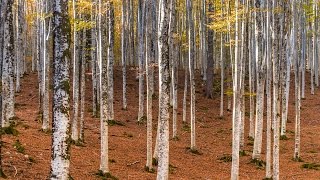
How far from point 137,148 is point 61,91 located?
10.4 meters

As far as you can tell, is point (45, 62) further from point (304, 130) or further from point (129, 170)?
point (304, 130)

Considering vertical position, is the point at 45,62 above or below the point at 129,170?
above

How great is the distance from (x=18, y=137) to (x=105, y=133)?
13.5ft

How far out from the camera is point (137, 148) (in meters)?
16.7

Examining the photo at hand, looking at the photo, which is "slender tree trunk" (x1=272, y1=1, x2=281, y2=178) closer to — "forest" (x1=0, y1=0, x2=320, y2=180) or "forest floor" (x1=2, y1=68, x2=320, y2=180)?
"forest" (x1=0, y1=0, x2=320, y2=180)

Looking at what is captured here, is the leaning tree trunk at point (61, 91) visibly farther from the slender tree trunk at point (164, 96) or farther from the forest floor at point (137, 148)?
the forest floor at point (137, 148)

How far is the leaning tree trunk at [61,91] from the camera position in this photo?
6547 mm

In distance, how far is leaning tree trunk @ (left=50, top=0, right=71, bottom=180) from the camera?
6.55m

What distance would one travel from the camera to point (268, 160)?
13.1m

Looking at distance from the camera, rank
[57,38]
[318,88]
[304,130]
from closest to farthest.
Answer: [57,38], [304,130], [318,88]

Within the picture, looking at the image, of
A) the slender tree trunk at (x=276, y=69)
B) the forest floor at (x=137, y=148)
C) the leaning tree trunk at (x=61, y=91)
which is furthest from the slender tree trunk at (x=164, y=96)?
the slender tree trunk at (x=276, y=69)

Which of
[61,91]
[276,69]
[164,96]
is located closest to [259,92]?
[276,69]

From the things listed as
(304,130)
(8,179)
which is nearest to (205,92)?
(304,130)

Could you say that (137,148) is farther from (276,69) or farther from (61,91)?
(61,91)
